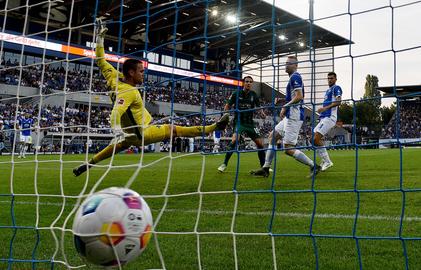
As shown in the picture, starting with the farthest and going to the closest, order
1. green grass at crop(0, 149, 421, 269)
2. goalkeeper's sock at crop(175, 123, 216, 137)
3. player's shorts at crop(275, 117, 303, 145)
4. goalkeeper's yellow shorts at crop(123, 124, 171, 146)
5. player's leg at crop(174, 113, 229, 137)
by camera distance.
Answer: player's shorts at crop(275, 117, 303, 145) → goalkeeper's sock at crop(175, 123, 216, 137) → player's leg at crop(174, 113, 229, 137) → goalkeeper's yellow shorts at crop(123, 124, 171, 146) → green grass at crop(0, 149, 421, 269)

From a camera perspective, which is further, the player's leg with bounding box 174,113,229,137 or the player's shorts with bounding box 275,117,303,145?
the player's shorts with bounding box 275,117,303,145

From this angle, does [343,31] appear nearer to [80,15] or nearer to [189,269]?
[189,269]

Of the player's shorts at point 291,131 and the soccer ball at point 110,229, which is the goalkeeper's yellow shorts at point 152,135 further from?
the soccer ball at point 110,229

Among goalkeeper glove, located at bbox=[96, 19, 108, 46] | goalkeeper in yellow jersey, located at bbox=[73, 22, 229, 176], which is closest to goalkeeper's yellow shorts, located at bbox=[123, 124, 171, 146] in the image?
goalkeeper in yellow jersey, located at bbox=[73, 22, 229, 176]

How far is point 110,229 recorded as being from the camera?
2418mm

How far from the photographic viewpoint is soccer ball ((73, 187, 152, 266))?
2416 millimetres

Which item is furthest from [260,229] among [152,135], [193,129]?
[193,129]

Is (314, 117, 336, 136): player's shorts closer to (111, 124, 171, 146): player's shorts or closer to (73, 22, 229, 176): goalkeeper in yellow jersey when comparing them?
(73, 22, 229, 176): goalkeeper in yellow jersey

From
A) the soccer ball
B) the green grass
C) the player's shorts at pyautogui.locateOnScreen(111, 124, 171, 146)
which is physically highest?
the player's shorts at pyautogui.locateOnScreen(111, 124, 171, 146)

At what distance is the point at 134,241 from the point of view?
2467 mm

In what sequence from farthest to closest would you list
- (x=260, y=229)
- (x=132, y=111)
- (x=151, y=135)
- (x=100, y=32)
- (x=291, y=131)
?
(x=291, y=131) < (x=151, y=135) < (x=132, y=111) < (x=100, y=32) < (x=260, y=229)

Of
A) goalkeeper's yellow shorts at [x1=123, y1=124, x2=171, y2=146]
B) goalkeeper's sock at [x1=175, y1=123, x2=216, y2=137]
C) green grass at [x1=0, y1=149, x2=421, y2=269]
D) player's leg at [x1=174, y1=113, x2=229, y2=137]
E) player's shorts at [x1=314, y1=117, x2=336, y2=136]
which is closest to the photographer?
green grass at [x1=0, y1=149, x2=421, y2=269]

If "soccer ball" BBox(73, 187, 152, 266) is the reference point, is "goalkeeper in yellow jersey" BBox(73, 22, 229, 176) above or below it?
above

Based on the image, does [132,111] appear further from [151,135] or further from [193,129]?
[193,129]
